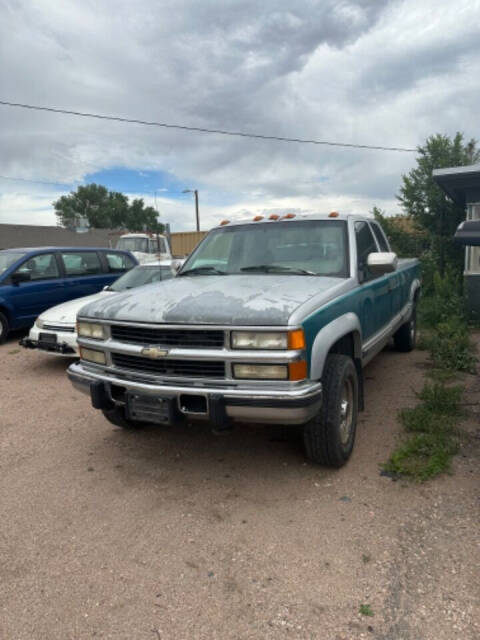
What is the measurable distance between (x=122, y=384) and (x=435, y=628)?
2.20 metres

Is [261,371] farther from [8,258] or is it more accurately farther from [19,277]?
[8,258]

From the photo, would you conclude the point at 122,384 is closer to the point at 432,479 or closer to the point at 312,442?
the point at 312,442

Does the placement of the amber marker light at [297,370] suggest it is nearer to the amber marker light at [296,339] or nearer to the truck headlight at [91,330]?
the amber marker light at [296,339]

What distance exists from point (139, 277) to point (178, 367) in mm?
4932

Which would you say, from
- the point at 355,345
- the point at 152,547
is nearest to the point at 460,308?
the point at 355,345

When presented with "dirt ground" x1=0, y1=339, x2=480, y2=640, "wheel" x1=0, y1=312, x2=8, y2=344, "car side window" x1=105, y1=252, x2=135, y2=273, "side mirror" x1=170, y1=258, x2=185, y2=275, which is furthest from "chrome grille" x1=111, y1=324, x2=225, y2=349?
"car side window" x1=105, y1=252, x2=135, y2=273

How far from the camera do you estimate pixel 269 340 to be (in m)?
2.75

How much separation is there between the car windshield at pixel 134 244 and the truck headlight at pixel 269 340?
1319cm

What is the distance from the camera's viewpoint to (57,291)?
8352 millimetres

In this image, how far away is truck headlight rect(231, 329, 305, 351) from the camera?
2715 mm

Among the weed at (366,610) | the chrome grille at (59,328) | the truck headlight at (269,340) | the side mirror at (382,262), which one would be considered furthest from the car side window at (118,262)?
the weed at (366,610)

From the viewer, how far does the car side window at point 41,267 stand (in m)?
8.20

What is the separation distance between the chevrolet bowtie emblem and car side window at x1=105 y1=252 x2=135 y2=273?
6.54 m

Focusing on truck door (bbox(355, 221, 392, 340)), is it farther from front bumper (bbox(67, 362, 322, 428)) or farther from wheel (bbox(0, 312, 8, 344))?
wheel (bbox(0, 312, 8, 344))
